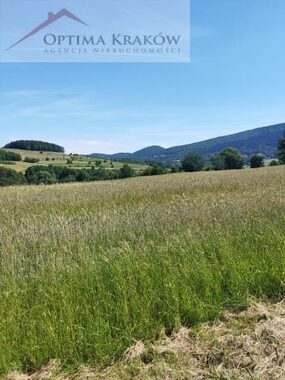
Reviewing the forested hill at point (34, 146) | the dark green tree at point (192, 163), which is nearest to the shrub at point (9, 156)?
the forested hill at point (34, 146)

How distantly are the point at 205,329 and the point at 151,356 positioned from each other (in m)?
0.72

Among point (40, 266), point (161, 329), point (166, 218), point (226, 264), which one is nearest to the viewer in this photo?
point (161, 329)

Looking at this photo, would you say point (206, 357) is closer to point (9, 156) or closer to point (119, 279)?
point (119, 279)

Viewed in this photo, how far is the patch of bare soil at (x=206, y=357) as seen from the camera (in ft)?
9.81

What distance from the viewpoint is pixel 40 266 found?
454 centimetres

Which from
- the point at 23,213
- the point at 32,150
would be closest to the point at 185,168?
the point at 32,150

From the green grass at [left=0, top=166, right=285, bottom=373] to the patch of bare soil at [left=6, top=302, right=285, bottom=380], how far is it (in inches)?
6.4

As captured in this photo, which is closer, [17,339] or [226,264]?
[17,339]

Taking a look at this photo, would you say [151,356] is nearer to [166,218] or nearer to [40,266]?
[40,266]

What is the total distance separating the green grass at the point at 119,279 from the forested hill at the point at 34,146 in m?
105

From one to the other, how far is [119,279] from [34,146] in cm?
11014

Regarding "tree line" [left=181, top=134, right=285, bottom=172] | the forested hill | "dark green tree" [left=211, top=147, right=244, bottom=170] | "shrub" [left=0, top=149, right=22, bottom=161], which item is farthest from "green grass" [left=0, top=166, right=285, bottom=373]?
the forested hill

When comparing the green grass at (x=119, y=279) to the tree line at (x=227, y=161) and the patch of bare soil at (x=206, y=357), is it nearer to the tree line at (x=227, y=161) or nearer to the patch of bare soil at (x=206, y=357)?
the patch of bare soil at (x=206, y=357)

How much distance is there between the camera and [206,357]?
3213mm
